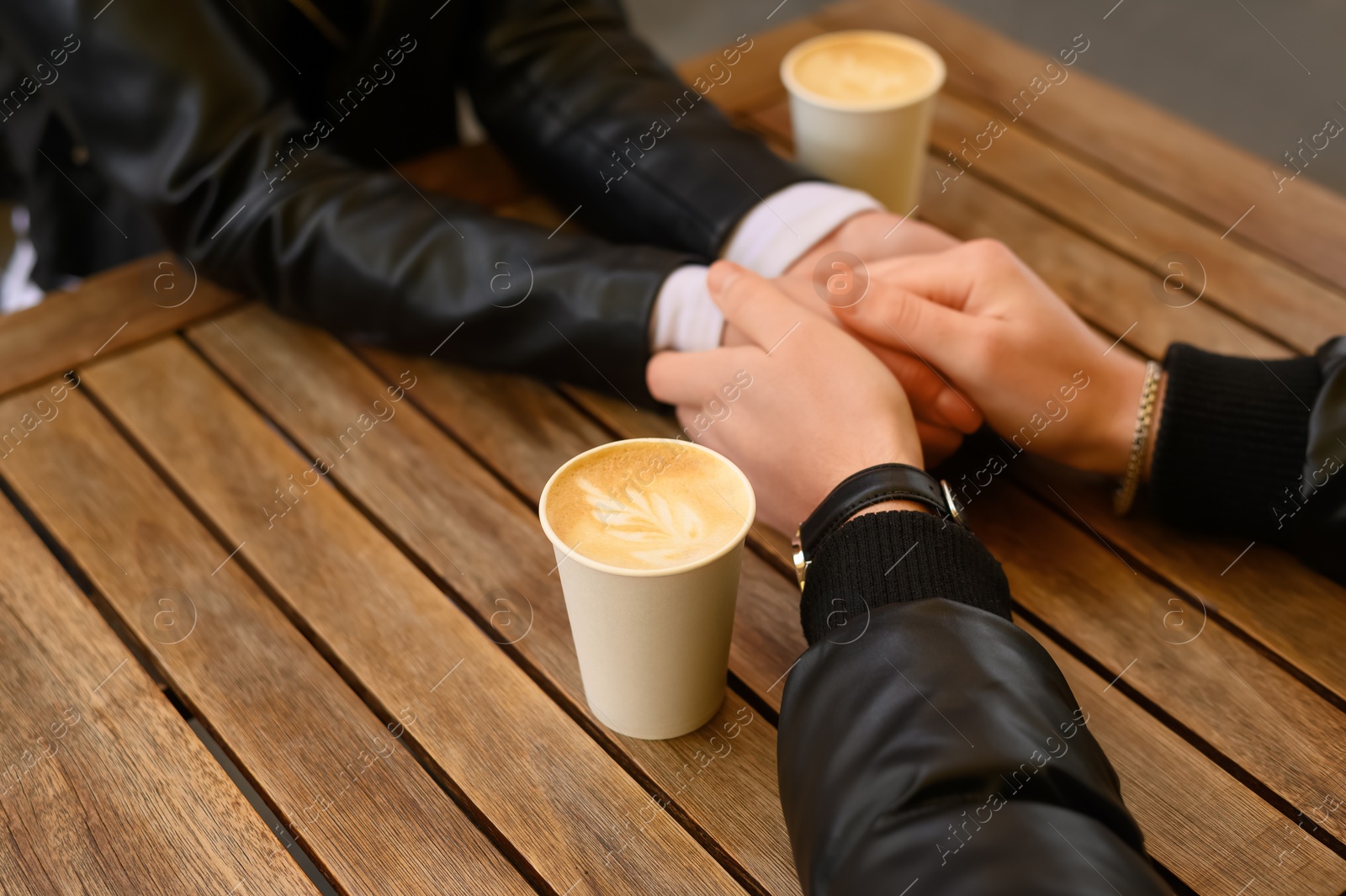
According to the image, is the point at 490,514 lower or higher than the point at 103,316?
lower

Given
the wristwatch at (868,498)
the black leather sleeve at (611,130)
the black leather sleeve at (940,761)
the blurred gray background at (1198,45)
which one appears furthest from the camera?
the blurred gray background at (1198,45)

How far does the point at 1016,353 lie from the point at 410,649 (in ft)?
1.77

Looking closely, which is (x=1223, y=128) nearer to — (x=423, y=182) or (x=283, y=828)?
(x=423, y=182)

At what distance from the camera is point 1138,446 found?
880mm

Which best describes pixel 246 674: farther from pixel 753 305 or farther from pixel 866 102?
pixel 866 102

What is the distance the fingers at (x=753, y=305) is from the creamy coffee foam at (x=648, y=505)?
0.67 feet

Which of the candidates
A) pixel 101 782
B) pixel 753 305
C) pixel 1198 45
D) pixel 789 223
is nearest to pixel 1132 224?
pixel 789 223

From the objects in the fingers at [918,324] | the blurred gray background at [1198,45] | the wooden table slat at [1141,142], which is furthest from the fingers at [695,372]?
the blurred gray background at [1198,45]

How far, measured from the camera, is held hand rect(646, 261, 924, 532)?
2.68ft

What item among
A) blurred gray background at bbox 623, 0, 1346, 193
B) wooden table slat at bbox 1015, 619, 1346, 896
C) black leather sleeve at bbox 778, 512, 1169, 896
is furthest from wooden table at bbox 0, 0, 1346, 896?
blurred gray background at bbox 623, 0, 1346, 193

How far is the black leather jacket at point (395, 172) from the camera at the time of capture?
1012 millimetres

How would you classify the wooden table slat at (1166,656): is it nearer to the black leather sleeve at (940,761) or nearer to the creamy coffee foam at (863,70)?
the black leather sleeve at (940,761)

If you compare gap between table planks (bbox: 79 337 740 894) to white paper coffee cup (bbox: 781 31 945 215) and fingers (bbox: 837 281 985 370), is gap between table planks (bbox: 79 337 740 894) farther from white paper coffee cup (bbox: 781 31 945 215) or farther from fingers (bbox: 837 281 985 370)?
white paper coffee cup (bbox: 781 31 945 215)

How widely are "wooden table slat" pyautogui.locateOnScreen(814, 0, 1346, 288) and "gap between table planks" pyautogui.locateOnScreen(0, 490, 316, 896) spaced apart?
3.76ft
